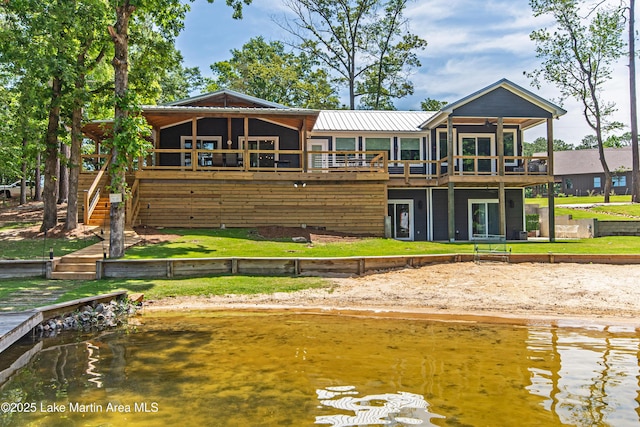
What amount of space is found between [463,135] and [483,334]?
17.1 metres

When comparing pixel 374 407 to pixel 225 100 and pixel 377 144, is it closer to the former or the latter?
pixel 225 100

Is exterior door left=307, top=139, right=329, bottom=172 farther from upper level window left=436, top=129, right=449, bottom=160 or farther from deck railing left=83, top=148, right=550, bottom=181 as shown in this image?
upper level window left=436, top=129, right=449, bottom=160

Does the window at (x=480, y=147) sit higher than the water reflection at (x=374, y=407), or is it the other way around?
the window at (x=480, y=147)

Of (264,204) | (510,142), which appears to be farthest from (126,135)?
(510,142)

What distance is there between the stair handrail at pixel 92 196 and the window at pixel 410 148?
13904mm

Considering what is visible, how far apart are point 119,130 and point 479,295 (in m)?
11.3

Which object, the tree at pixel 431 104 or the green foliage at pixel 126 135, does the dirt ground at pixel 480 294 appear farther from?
the tree at pixel 431 104

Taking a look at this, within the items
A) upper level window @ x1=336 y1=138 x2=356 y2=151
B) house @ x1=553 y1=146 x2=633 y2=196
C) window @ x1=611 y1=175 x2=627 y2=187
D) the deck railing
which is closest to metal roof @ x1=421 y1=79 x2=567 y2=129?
the deck railing

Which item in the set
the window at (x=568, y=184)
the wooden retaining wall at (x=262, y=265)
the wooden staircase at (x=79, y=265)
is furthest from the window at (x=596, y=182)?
the wooden staircase at (x=79, y=265)

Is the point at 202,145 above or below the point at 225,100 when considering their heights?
below

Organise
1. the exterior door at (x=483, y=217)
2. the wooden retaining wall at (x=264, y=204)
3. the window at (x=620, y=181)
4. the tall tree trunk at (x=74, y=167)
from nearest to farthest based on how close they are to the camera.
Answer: the tall tree trunk at (x=74, y=167)
the wooden retaining wall at (x=264, y=204)
the exterior door at (x=483, y=217)
the window at (x=620, y=181)

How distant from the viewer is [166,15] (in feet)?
51.6

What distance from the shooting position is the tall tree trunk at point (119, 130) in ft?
44.3

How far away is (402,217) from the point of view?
22672mm
